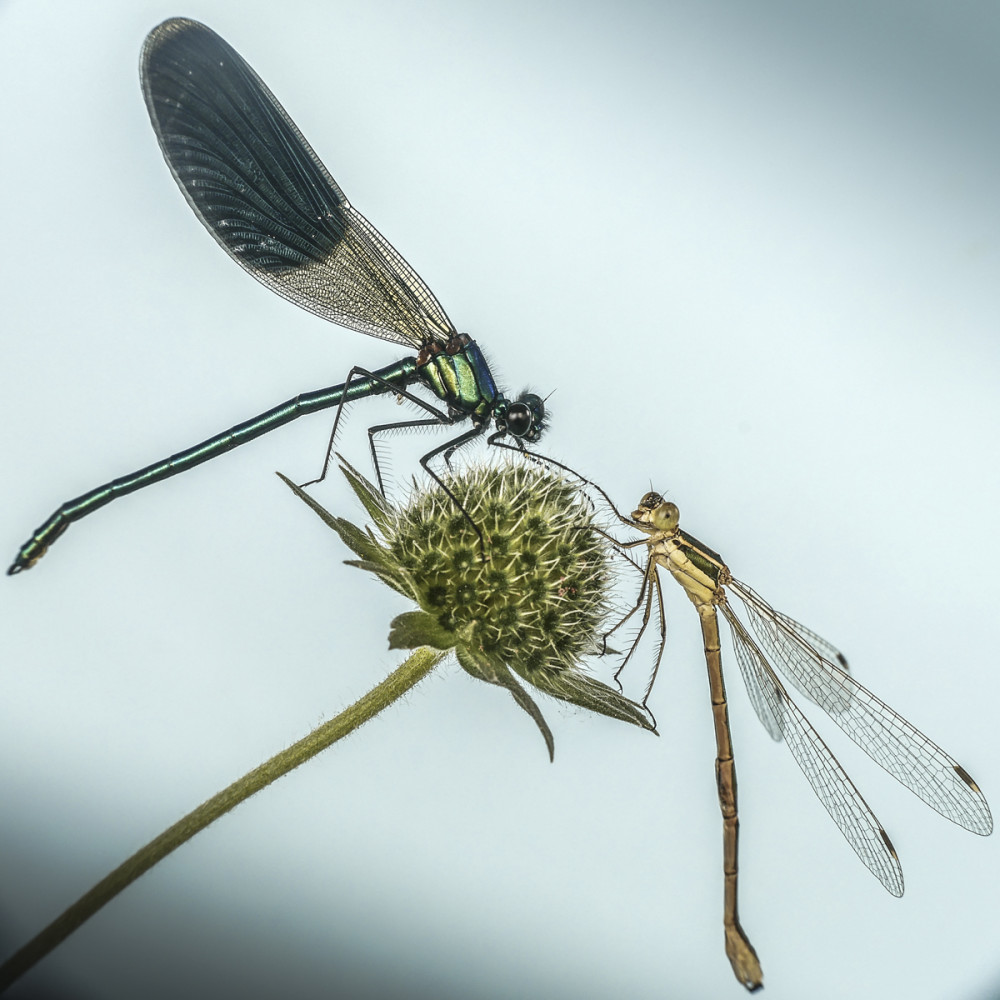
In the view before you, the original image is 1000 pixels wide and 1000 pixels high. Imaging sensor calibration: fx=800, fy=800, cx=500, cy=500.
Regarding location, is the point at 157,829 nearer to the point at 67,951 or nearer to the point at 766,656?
the point at 67,951

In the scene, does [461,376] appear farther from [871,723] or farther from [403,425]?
[871,723]

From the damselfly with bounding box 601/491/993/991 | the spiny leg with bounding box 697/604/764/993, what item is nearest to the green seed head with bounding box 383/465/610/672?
the damselfly with bounding box 601/491/993/991

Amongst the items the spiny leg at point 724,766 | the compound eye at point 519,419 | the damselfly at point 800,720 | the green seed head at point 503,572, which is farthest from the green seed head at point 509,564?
the spiny leg at point 724,766

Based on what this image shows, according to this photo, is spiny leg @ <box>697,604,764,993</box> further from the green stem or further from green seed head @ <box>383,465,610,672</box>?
the green stem

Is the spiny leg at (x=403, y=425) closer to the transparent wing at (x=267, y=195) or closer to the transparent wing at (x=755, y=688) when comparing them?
the transparent wing at (x=267, y=195)

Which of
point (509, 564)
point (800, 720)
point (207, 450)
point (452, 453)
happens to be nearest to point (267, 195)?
point (207, 450)

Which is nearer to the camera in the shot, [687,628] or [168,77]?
[168,77]

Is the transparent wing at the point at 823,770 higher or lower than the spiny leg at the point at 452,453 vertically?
higher

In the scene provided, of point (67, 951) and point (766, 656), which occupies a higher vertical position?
point (766, 656)

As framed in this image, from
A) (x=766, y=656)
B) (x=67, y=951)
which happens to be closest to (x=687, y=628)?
(x=766, y=656)
